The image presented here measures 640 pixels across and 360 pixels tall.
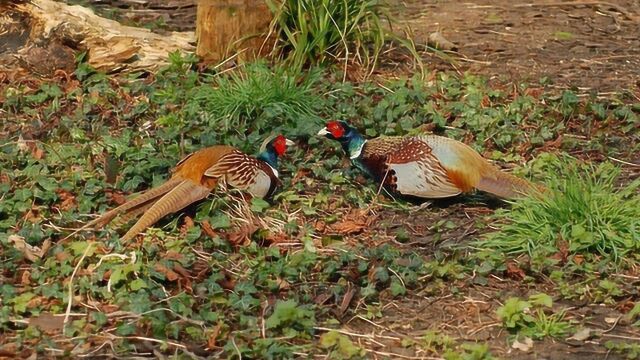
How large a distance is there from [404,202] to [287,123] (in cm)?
113

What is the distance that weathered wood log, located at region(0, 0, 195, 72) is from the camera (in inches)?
335

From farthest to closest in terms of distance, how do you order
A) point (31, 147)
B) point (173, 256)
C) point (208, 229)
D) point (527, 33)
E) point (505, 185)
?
1. point (527, 33)
2. point (31, 147)
3. point (505, 185)
4. point (208, 229)
5. point (173, 256)

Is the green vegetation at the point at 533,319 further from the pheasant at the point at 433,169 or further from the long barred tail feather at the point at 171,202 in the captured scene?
the long barred tail feather at the point at 171,202

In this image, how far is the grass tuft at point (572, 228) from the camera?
6.18 meters

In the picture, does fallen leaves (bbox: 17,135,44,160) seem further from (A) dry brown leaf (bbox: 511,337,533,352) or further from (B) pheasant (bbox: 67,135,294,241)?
(A) dry brown leaf (bbox: 511,337,533,352)

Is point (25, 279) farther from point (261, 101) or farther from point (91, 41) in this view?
point (91, 41)

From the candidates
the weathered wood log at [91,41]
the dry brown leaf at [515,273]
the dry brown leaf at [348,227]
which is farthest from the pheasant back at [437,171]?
the weathered wood log at [91,41]

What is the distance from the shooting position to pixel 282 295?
19.1 feet

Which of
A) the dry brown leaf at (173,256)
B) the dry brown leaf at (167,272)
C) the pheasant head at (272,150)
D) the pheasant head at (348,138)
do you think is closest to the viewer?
the dry brown leaf at (167,272)

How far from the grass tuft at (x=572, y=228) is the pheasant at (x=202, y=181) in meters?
1.29

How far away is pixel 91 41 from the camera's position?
8531 millimetres

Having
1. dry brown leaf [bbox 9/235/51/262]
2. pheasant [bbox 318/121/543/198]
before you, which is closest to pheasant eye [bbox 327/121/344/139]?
pheasant [bbox 318/121/543/198]

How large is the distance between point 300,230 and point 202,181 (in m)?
0.59

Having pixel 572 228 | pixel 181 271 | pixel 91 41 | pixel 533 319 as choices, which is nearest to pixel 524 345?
pixel 533 319
